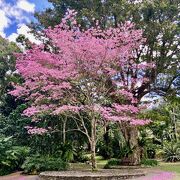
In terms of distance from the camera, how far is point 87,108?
46.9ft

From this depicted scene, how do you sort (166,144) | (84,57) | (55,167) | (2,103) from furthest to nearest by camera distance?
(2,103)
(166,144)
(55,167)
(84,57)

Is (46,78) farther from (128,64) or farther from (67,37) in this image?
(128,64)

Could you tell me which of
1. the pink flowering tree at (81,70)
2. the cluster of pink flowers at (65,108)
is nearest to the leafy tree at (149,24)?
the pink flowering tree at (81,70)

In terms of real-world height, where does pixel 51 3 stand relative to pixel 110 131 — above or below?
above

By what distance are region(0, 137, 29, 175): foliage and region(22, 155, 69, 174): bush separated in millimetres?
874

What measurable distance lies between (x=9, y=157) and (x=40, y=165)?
65.6 inches

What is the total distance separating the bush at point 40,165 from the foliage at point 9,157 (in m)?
0.87

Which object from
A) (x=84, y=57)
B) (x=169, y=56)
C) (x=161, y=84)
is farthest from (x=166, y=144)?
(x=84, y=57)

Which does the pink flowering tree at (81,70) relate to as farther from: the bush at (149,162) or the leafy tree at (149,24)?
the bush at (149,162)

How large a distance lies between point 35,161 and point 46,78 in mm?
4142

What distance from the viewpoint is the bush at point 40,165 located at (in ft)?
50.6

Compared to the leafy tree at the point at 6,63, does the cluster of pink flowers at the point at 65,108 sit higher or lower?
lower

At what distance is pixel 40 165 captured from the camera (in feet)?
51.1

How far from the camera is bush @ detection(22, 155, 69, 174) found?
1543cm
